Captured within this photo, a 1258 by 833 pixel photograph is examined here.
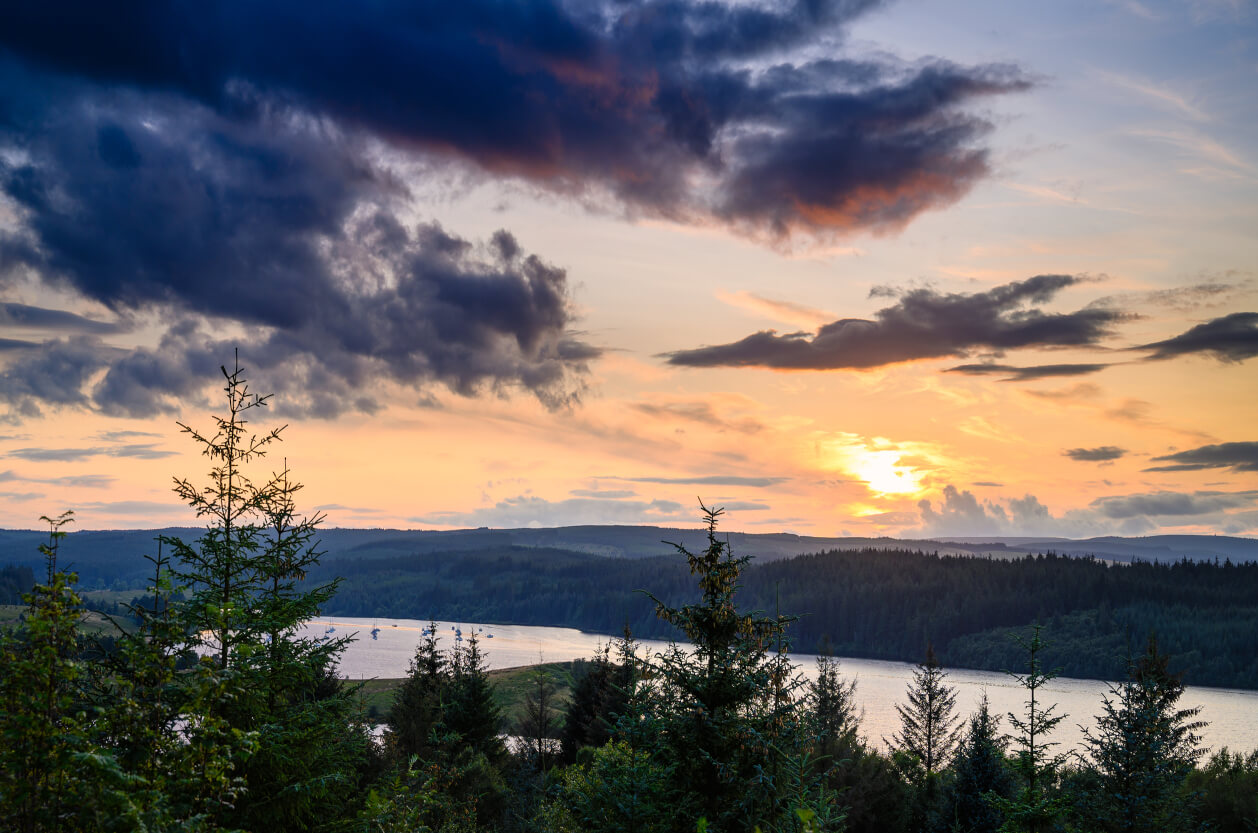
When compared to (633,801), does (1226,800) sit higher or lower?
lower

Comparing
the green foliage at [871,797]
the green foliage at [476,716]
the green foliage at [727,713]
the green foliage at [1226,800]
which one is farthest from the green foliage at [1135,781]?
the green foliage at [476,716]

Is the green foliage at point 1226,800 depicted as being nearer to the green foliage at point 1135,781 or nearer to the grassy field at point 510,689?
the green foliage at point 1135,781

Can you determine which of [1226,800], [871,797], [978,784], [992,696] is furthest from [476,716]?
[992,696]

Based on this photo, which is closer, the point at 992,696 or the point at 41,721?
the point at 41,721


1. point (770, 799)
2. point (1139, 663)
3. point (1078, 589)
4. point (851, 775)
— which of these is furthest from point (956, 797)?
point (1078, 589)

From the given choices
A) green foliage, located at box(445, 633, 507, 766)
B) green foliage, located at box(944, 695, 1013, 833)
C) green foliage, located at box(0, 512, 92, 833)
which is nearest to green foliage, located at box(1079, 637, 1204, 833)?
green foliage, located at box(944, 695, 1013, 833)

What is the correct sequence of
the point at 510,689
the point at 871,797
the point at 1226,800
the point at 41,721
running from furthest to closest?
the point at 510,689 < the point at 871,797 < the point at 1226,800 < the point at 41,721

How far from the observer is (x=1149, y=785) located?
74.5 ft

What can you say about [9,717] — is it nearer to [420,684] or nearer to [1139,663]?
[420,684]

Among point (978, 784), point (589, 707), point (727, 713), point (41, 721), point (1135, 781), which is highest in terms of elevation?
point (41, 721)

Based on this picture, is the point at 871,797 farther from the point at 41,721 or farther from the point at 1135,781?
the point at 41,721

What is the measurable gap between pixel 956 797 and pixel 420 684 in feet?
89.0

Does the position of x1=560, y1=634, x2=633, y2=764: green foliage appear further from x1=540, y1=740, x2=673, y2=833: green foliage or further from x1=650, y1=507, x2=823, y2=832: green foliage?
x1=540, y1=740, x2=673, y2=833: green foliage

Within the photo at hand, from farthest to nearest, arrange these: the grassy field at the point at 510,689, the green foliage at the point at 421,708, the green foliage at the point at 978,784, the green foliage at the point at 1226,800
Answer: the grassy field at the point at 510,689 → the green foliage at the point at 421,708 → the green foliage at the point at 978,784 → the green foliage at the point at 1226,800
